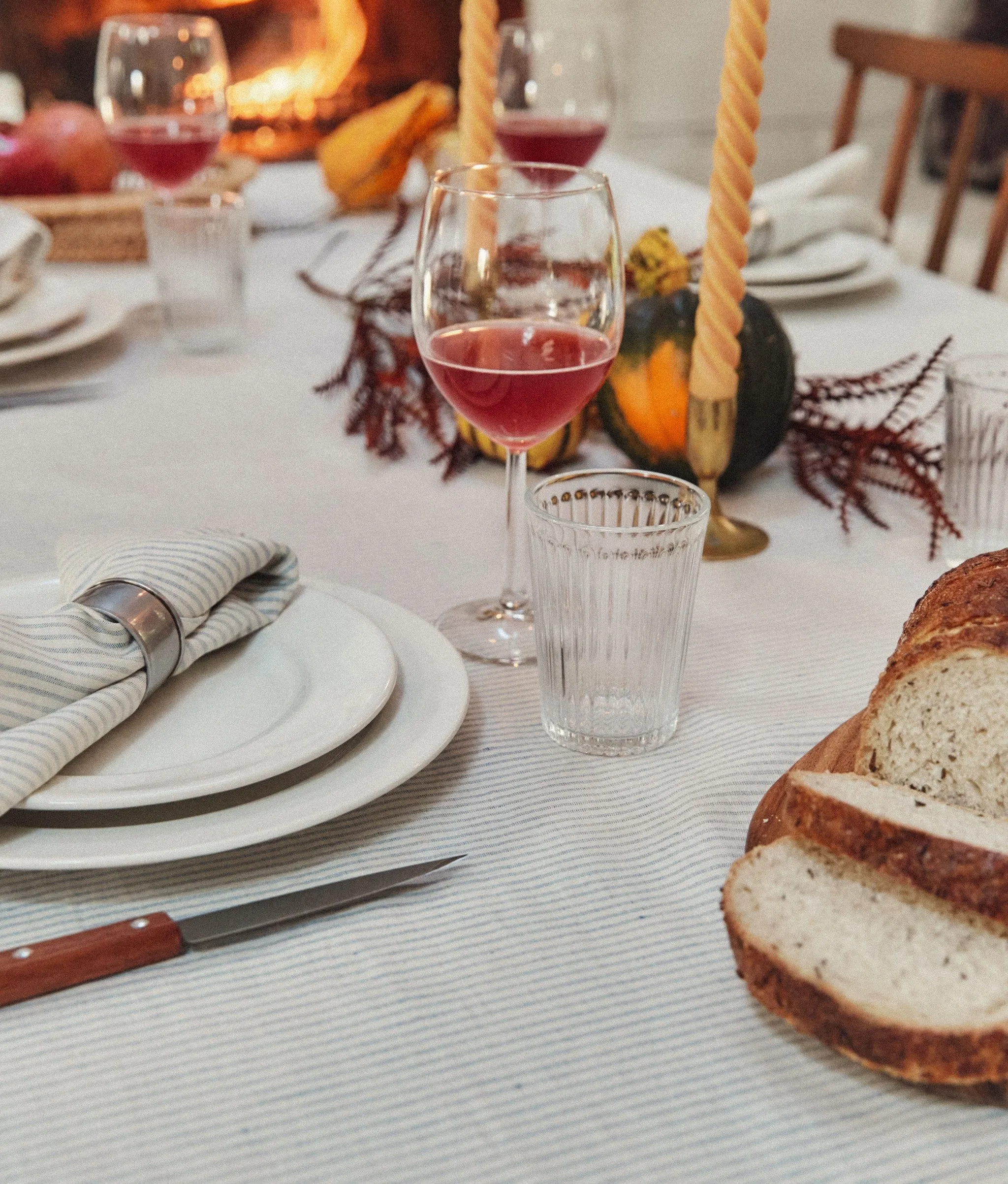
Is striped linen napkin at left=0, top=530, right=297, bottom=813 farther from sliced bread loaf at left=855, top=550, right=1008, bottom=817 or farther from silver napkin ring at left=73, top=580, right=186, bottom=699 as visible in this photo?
sliced bread loaf at left=855, top=550, right=1008, bottom=817

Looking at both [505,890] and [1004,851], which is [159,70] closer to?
[505,890]

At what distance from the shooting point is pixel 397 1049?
54 centimetres

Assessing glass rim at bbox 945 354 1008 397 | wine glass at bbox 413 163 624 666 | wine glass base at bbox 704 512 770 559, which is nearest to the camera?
wine glass at bbox 413 163 624 666

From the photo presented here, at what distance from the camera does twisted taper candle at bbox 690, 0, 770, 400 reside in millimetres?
931

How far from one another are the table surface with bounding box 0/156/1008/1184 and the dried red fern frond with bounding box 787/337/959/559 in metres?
0.09

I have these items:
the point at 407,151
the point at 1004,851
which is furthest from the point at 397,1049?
the point at 407,151

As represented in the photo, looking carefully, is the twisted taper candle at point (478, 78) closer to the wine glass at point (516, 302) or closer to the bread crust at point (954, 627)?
the wine glass at point (516, 302)

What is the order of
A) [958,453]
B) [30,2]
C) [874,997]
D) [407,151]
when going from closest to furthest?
[874,997] < [958,453] < [407,151] < [30,2]

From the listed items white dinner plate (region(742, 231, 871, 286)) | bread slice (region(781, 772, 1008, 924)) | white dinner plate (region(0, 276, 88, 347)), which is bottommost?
white dinner plate (region(0, 276, 88, 347))

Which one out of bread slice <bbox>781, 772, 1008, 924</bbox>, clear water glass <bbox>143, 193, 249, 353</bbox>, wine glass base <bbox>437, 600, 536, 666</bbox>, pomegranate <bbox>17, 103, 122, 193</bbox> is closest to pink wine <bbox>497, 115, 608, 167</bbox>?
clear water glass <bbox>143, 193, 249, 353</bbox>

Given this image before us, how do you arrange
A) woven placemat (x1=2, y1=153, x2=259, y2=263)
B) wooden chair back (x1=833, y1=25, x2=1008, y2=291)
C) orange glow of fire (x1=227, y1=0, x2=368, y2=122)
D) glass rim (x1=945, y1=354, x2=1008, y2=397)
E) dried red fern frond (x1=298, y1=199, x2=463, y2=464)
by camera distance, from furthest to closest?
orange glow of fire (x1=227, y1=0, x2=368, y2=122) < wooden chair back (x1=833, y1=25, x2=1008, y2=291) < woven placemat (x1=2, y1=153, x2=259, y2=263) < dried red fern frond (x1=298, y1=199, x2=463, y2=464) < glass rim (x1=945, y1=354, x2=1008, y2=397)

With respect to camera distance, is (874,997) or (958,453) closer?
(874,997)

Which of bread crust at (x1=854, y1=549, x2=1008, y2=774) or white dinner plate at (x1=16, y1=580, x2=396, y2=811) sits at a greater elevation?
bread crust at (x1=854, y1=549, x2=1008, y2=774)

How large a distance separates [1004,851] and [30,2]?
3.82 m
